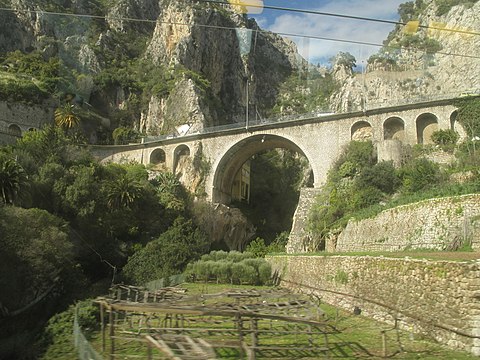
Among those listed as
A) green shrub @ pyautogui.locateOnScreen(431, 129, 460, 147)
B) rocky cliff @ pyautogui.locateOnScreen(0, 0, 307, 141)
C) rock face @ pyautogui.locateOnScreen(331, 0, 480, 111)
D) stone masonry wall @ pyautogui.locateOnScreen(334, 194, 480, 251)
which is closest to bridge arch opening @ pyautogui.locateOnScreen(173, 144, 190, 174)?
rocky cliff @ pyautogui.locateOnScreen(0, 0, 307, 141)

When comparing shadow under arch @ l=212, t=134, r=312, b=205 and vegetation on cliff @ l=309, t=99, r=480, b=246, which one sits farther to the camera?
shadow under arch @ l=212, t=134, r=312, b=205

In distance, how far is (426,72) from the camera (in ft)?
177

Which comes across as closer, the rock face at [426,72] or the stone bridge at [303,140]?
the stone bridge at [303,140]

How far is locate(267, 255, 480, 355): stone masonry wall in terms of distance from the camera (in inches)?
311

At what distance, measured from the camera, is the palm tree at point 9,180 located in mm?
23078

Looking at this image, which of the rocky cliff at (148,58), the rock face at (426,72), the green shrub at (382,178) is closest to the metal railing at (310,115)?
the rocky cliff at (148,58)

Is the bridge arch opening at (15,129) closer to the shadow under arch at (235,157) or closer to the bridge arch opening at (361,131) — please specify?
the shadow under arch at (235,157)

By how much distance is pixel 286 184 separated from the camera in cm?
5675

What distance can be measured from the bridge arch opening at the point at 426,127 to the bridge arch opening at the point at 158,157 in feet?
80.8

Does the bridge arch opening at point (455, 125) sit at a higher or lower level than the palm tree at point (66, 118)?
lower

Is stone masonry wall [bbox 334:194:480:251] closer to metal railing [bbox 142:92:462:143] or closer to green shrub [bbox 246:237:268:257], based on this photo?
metal railing [bbox 142:92:462:143]

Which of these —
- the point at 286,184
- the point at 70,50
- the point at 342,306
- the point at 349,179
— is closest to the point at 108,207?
the point at 349,179

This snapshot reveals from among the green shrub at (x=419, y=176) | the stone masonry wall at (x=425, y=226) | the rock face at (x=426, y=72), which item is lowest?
the stone masonry wall at (x=425, y=226)

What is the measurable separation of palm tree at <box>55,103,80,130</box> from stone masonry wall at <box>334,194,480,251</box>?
33.2m
